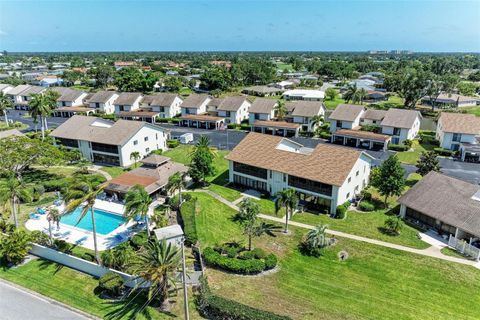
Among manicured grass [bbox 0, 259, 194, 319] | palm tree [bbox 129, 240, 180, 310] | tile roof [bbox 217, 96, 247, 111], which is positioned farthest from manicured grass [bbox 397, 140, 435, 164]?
manicured grass [bbox 0, 259, 194, 319]

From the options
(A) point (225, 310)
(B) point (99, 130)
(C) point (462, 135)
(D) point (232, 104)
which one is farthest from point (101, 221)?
(C) point (462, 135)

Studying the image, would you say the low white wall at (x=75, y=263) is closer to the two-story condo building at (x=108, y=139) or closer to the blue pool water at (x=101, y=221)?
the blue pool water at (x=101, y=221)

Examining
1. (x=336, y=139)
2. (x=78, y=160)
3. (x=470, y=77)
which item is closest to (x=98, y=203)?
(x=78, y=160)

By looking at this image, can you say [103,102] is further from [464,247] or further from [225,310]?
[464,247]

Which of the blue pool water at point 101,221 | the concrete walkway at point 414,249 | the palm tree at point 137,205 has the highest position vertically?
the palm tree at point 137,205

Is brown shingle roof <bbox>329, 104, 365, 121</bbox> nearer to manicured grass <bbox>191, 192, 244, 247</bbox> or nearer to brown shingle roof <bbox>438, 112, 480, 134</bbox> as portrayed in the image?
brown shingle roof <bbox>438, 112, 480, 134</bbox>

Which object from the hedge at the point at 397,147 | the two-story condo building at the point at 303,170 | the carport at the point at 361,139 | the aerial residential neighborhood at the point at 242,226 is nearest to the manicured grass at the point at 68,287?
the aerial residential neighborhood at the point at 242,226
